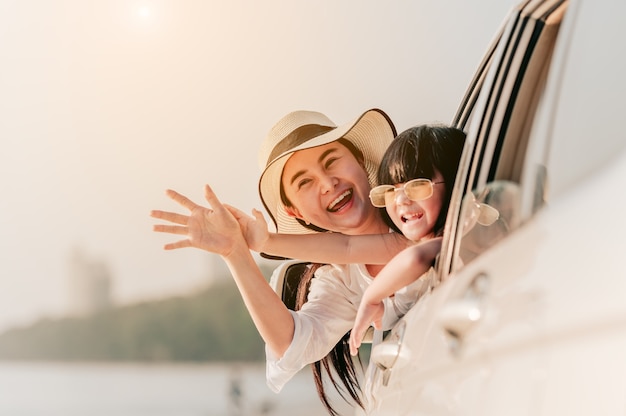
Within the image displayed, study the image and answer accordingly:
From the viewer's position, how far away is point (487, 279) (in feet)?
2.11

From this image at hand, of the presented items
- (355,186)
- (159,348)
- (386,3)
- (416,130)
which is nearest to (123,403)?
(159,348)

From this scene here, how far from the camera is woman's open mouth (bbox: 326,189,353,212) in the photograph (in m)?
A: 2.29

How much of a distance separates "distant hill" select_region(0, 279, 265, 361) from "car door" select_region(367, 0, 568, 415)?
6.01 m

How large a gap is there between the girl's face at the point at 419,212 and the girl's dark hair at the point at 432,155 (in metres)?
0.01

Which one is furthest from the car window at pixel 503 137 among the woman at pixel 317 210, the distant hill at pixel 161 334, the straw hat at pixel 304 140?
the distant hill at pixel 161 334

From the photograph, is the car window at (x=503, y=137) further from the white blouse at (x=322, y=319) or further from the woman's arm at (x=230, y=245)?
the white blouse at (x=322, y=319)

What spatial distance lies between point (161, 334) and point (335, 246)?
5.67m

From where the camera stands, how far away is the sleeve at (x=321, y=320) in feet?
7.57

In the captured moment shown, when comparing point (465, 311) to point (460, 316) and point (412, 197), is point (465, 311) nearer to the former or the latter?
point (460, 316)

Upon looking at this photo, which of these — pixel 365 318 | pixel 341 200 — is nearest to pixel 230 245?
pixel 341 200

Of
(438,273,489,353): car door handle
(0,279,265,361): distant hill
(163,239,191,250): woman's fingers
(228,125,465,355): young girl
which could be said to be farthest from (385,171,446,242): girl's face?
(0,279,265,361): distant hill

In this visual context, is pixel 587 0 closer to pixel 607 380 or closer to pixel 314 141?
pixel 607 380

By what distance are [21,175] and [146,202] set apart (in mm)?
1381

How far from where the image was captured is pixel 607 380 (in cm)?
39
